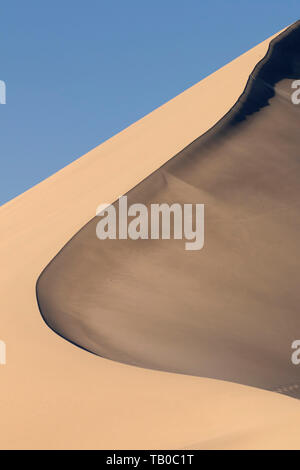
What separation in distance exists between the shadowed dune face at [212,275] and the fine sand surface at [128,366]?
1.9 inches

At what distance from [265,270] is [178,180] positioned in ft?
7.50

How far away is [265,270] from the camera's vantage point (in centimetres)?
1043

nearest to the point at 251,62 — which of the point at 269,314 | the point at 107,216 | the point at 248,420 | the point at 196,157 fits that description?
the point at 196,157

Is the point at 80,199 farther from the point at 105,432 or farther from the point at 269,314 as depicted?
the point at 105,432

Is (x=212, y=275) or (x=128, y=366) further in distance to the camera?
(x=212, y=275)

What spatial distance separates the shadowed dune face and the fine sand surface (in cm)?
5

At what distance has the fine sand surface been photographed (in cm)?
510

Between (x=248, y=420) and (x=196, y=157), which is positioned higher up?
(x=196, y=157)

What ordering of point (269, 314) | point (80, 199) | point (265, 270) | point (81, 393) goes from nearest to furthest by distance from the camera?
1. point (81, 393)
2. point (269, 314)
3. point (265, 270)
4. point (80, 199)

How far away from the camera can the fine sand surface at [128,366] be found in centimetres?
510

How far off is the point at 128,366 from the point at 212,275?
356cm

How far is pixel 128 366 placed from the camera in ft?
21.4

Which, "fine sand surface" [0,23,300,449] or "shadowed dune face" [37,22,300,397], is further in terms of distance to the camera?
"shadowed dune face" [37,22,300,397]

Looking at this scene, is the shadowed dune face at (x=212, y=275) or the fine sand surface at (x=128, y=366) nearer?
the fine sand surface at (x=128, y=366)
